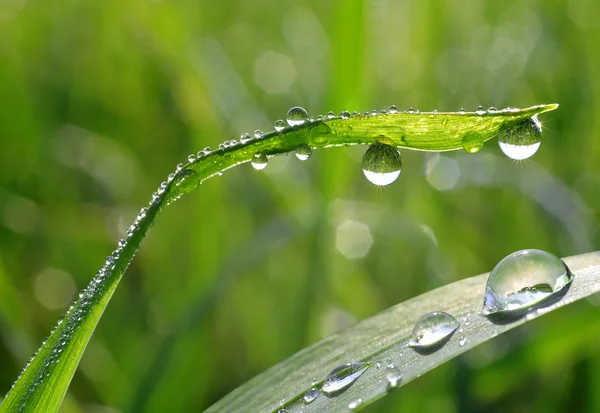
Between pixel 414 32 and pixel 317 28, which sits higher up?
pixel 317 28

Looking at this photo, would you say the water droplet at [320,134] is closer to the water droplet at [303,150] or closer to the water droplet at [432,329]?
the water droplet at [303,150]

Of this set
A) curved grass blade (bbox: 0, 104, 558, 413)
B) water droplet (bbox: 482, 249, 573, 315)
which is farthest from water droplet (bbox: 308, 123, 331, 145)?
water droplet (bbox: 482, 249, 573, 315)

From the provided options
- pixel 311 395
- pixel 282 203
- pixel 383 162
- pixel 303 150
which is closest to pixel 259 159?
pixel 303 150

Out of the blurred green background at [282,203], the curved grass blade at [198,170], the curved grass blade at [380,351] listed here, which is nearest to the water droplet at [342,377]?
the curved grass blade at [380,351]

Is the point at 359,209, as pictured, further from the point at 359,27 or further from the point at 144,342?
the point at 144,342

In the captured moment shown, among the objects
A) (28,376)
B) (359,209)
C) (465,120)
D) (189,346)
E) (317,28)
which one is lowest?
(28,376)

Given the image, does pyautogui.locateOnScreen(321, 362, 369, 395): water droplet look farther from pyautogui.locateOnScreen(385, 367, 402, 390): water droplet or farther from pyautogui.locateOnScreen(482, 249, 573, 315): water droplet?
pyautogui.locateOnScreen(482, 249, 573, 315): water droplet

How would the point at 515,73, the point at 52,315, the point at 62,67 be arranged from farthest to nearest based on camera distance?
1. the point at 62,67
2. the point at 515,73
3. the point at 52,315

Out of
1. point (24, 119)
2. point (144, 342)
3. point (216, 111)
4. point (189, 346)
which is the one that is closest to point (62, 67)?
point (24, 119)
